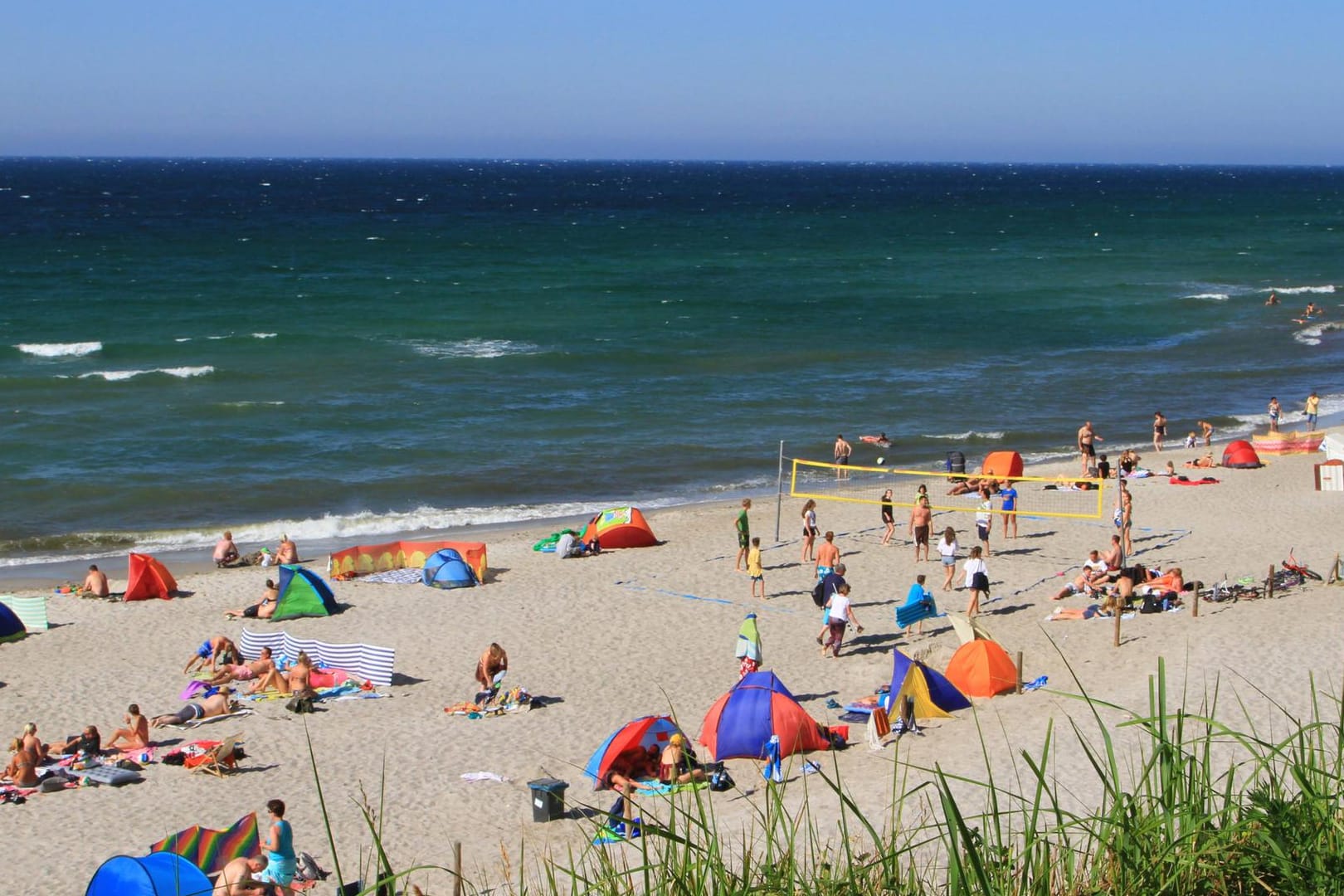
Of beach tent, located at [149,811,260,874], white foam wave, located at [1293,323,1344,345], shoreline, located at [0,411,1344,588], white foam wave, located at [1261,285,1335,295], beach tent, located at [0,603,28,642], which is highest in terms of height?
white foam wave, located at [1261,285,1335,295]

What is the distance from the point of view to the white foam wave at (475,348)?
4378cm

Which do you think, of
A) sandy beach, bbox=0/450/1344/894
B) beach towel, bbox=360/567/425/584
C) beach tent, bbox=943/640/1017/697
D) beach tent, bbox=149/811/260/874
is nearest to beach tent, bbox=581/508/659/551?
sandy beach, bbox=0/450/1344/894

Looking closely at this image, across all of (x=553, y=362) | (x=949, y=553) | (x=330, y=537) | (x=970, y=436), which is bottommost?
(x=330, y=537)

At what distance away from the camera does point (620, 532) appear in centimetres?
2283

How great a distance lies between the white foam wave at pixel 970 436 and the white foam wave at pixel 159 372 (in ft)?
68.4

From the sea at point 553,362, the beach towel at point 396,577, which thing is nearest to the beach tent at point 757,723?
the beach towel at point 396,577

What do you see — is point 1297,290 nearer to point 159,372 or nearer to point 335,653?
point 159,372

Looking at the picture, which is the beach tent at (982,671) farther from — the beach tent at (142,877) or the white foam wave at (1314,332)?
the white foam wave at (1314,332)

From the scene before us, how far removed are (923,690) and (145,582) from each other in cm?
1203

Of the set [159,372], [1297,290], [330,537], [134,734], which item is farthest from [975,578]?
[1297,290]

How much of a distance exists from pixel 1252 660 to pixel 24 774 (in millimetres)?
12784

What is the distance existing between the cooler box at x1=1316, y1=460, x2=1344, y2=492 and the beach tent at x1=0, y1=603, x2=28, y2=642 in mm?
21383

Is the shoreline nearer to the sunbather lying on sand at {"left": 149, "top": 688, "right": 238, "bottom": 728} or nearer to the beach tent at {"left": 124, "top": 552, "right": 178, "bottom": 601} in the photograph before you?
the beach tent at {"left": 124, "top": 552, "right": 178, "bottom": 601}

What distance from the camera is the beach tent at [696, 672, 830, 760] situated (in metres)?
13.3
